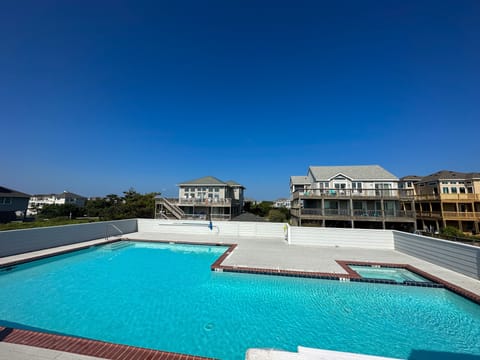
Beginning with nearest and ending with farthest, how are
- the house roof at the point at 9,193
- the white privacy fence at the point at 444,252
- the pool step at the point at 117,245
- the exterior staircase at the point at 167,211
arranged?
the white privacy fence at the point at 444,252
the pool step at the point at 117,245
the exterior staircase at the point at 167,211
the house roof at the point at 9,193

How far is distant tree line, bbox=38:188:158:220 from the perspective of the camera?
22.5m

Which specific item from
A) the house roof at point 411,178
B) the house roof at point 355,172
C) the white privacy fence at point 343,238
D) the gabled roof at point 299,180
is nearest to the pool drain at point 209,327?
the white privacy fence at point 343,238

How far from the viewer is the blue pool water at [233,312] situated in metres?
3.91

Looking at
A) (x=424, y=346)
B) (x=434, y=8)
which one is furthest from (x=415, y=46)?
(x=424, y=346)

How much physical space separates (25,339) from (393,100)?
70.8 ft

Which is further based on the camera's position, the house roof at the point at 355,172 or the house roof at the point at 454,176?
the house roof at the point at 454,176

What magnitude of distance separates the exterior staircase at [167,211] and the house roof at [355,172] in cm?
1601

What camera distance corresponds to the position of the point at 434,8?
927 centimetres

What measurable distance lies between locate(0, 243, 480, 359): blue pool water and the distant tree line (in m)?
15.3

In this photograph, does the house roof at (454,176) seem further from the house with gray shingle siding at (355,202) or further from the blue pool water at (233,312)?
the blue pool water at (233,312)

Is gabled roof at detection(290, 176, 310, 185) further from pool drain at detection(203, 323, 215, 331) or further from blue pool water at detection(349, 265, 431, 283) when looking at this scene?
pool drain at detection(203, 323, 215, 331)

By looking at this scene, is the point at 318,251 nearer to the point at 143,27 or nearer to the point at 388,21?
the point at 388,21

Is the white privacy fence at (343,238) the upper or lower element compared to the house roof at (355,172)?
lower

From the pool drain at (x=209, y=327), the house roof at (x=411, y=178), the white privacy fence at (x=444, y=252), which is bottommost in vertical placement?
the pool drain at (x=209, y=327)
